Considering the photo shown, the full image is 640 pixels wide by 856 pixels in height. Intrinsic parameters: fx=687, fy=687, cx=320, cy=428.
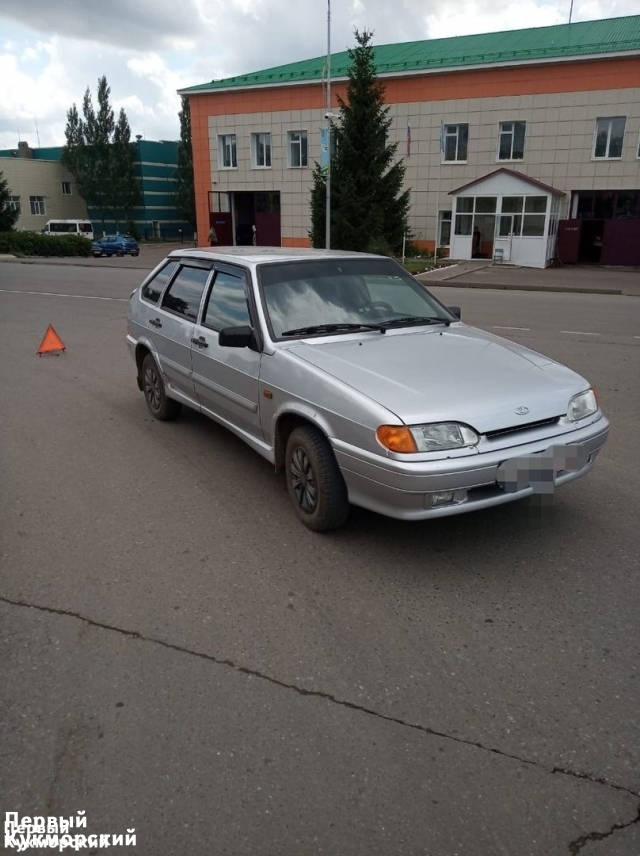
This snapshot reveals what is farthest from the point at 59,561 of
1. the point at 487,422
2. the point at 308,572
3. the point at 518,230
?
the point at 518,230

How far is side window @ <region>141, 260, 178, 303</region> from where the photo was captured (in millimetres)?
6309

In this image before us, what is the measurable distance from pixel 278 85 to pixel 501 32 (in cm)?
1232

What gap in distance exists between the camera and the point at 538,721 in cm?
271

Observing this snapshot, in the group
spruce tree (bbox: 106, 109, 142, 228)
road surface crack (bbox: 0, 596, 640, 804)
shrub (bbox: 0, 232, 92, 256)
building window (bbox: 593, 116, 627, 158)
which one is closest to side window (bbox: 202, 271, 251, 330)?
road surface crack (bbox: 0, 596, 640, 804)

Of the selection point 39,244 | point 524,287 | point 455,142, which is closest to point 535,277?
point 524,287

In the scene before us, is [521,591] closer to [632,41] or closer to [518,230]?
[518,230]

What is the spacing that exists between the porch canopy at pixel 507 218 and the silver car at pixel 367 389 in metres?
26.2

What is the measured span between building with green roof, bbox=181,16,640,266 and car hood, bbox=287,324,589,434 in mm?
25496

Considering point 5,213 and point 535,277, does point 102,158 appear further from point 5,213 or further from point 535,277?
point 535,277

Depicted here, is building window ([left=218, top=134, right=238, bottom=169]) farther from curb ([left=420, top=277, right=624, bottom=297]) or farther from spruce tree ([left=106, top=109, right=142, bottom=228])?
curb ([left=420, top=277, right=624, bottom=297])

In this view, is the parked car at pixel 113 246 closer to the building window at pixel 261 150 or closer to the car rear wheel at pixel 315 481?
the building window at pixel 261 150

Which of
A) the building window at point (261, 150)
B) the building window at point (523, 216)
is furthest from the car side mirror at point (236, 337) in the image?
the building window at point (261, 150)

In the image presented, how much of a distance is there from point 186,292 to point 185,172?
195 ft

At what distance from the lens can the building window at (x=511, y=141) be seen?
1292 inches
